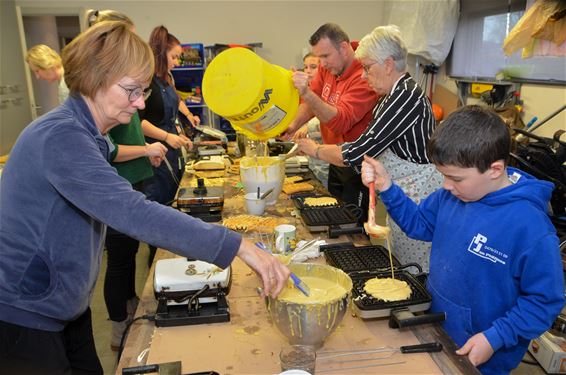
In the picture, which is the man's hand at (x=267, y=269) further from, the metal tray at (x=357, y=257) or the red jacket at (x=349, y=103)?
the red jacket at (x=349, y=103)

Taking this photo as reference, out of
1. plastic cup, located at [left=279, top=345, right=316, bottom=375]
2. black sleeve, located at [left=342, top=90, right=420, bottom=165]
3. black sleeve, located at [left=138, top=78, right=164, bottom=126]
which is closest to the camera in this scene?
plastic cup, located at [left=279, top=345, right=316, bottom=375]

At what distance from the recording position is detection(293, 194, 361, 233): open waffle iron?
1870 mm

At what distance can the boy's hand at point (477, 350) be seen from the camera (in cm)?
109

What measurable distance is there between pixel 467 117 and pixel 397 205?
383 millimetres

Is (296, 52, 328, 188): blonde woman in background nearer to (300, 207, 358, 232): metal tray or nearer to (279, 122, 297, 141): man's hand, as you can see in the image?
(279, 122, 297, 141): man's hand

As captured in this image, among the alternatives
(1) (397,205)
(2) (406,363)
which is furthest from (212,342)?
(1) (397,205)

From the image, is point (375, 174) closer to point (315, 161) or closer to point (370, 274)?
point (370, 274)

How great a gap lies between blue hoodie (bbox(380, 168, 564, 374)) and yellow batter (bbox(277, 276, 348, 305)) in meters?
0.33

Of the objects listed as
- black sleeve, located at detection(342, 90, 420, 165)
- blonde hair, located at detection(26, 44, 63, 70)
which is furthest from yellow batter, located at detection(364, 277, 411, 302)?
blonde hair, located at detection(26, 44, 63, 70)

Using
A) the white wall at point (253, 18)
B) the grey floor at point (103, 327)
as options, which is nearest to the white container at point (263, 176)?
the grey floor at point (103, 327)

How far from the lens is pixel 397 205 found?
58.2 inches

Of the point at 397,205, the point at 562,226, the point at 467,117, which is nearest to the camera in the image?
the point at 467,117

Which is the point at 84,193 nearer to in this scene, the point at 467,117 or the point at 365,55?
the point at 467,117

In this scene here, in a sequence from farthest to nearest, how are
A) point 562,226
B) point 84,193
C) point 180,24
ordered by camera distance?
point 180,24 < point 562,226 < point 84,193
